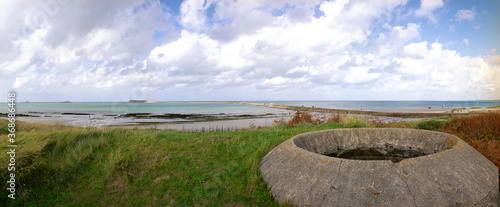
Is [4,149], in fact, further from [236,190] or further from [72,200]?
[236,190]

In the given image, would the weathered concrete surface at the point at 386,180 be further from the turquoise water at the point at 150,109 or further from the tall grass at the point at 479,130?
the turquoise water at the point at 150,109

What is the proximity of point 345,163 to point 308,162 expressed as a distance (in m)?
0.77

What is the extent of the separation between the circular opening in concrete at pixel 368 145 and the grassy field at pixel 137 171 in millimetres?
1413

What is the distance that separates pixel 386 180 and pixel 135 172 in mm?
6038

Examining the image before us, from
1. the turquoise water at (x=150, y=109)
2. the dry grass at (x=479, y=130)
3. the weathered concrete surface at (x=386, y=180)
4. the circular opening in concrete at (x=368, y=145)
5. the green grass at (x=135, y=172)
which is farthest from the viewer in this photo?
the turquoise water at (x=150, y=109)

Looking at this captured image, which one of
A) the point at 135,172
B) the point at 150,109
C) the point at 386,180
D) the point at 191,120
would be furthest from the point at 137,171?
the point at 150,109

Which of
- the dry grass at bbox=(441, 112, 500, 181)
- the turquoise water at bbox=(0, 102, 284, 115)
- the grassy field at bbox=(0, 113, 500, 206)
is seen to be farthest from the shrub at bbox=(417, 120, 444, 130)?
the turquoise water at bbox=(0, 102, 284, 115)

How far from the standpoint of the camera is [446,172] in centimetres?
451

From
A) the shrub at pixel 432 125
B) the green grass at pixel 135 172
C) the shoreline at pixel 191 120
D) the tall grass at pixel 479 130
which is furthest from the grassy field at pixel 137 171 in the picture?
the shoreline at pixel 191 120

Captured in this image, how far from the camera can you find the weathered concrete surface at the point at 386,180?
13.6 ft

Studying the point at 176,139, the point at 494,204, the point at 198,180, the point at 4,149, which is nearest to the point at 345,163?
the point at 494,204

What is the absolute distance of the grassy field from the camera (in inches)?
211

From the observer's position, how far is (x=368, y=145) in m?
7.77

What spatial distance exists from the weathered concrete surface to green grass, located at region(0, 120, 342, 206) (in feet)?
2.13
